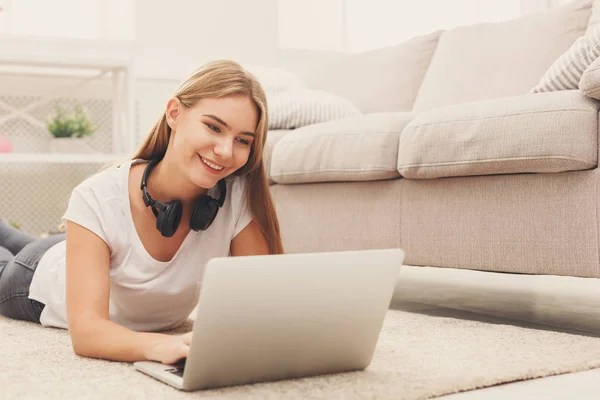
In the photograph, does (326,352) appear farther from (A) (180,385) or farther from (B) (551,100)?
(B) (551,100)

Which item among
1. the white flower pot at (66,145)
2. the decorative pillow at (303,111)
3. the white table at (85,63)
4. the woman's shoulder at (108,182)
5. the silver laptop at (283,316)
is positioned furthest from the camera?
the white flower pot at (66,145)

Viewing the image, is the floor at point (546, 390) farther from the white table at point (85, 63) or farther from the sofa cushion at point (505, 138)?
the white table at point (85, 63)

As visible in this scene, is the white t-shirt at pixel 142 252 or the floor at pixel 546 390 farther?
the white t-shirt at pixel 142 252

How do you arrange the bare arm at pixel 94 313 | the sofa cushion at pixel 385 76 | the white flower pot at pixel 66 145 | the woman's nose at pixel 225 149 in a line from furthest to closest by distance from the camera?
the white flower pot at pixel 66 145, the sofa cushion at pixel 385 76, the woman's nose at pixel 225 149, the bare arm at pixel 94 313

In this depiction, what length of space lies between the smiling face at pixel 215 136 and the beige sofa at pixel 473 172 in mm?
608

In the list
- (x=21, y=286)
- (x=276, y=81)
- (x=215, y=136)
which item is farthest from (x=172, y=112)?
(x=276, y=81)

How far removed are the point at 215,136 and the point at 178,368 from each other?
1.33 ft

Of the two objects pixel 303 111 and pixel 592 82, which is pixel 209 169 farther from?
pixel 303 111

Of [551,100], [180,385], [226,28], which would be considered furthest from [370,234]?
[226,28]

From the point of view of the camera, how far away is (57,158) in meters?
3.22

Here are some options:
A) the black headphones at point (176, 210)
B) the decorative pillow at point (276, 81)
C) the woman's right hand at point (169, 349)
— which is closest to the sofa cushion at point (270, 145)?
the decorative pillow at point (276, 81)

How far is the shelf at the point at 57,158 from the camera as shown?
3.13 metres

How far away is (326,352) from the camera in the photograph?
1018mm

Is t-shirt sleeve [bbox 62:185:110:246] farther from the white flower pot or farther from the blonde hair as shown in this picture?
the white flower pot
